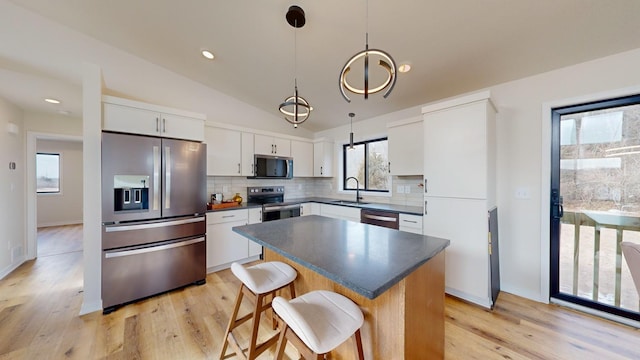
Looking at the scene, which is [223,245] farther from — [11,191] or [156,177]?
[11,191]

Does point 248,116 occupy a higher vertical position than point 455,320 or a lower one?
higher

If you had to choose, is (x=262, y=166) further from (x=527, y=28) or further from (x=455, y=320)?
(x=527, y=28)

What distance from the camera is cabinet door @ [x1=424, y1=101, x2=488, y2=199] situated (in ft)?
7.25

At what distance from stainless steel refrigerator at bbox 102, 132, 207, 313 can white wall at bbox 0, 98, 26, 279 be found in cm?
206

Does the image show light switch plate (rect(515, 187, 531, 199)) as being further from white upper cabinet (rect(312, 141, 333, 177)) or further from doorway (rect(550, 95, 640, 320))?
white upper cabinet (rect(312, 141, 333, 177))

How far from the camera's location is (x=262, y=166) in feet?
12.4

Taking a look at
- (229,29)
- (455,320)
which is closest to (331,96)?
(229,29)

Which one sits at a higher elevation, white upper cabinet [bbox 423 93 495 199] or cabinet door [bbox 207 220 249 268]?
white upper cabinet [bbox 423 93 495 199]

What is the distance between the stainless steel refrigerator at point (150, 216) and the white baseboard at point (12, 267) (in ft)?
6.76

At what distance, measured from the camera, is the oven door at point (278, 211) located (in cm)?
356

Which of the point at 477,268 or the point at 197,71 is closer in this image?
the point at 477,268

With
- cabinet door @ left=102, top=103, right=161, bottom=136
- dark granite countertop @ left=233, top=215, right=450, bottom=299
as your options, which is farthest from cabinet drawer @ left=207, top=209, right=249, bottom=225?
dark granite countertop @ left=233, top=215, right=450, bottom=299

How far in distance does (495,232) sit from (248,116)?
154 inches

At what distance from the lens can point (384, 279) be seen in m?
0.96
